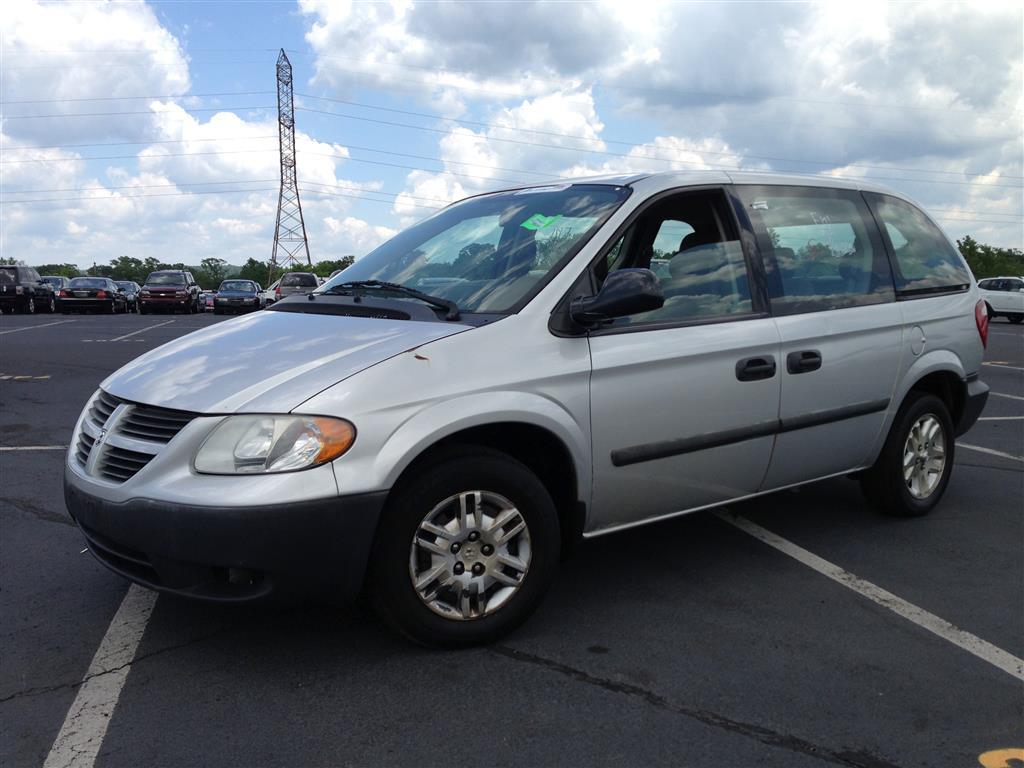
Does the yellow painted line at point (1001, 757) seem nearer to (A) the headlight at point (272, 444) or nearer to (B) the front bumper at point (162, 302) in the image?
(A) the headlight at point (272, 444)

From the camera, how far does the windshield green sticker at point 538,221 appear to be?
4.02m

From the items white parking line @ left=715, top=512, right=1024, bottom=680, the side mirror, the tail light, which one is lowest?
white parking line @ left=715, top=512, right=1024, bottom=680

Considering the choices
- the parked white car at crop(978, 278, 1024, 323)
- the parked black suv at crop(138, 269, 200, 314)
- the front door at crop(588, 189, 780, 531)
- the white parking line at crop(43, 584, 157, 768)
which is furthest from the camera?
the parked black suv at crop(138, 269, 200, 314)

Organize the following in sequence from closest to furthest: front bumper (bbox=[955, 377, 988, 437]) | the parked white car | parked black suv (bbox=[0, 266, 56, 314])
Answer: front bumper (bbox=[955, 377, 988, 437]) → the parked white car → parked black suv (bbox=[0, 266, 56, 314])

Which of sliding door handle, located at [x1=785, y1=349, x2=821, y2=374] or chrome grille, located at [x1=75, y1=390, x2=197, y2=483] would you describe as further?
sliding door handle, located at [x1=785, y1=349, x2=821, y2=374]

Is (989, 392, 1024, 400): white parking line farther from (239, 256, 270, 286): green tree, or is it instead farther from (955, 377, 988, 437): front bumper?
(239, 256, 270, 286): green tree

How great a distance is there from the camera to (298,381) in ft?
10.1

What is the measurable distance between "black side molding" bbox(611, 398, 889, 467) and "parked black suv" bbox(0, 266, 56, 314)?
123 feet

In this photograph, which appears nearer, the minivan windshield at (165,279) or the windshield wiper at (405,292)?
the windshield wiper at (405,292)

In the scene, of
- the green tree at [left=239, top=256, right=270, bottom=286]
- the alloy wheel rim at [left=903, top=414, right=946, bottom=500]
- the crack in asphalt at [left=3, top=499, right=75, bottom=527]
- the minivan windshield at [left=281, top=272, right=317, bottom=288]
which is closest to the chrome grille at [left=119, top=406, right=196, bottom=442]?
the crack in asphalt at [left=3, top=499, right=75, bottom=527]

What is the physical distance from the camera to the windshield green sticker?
4016mm

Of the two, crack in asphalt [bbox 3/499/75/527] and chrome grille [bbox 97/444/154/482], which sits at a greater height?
chrome grille [bbox 97/444/154/482]

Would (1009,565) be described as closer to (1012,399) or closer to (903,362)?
(903,362)

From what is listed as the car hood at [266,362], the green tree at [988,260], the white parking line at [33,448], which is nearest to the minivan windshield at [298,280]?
the white parking line at [33,448]
